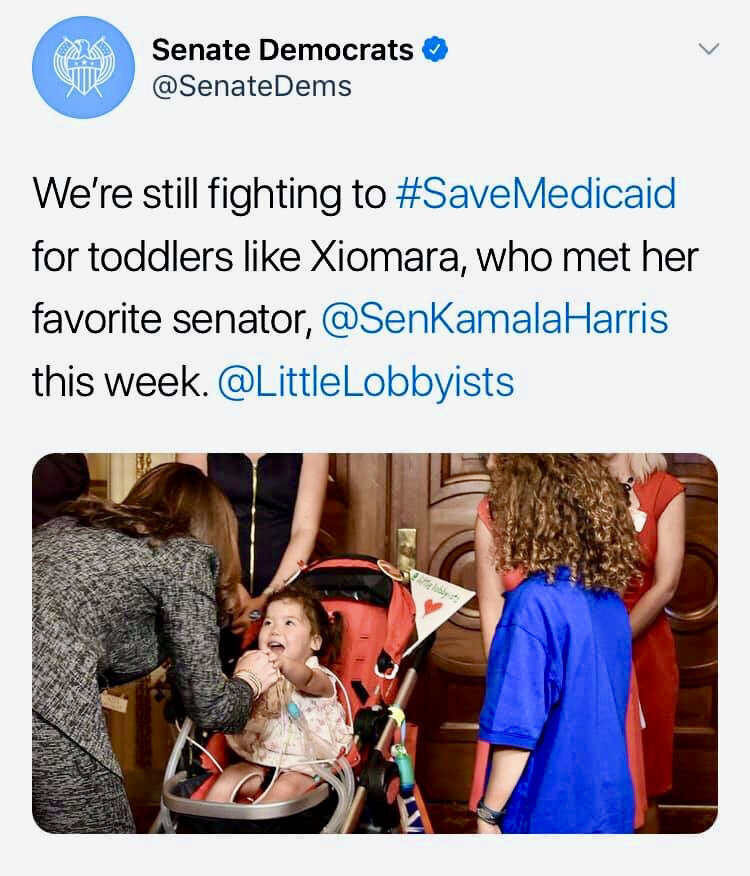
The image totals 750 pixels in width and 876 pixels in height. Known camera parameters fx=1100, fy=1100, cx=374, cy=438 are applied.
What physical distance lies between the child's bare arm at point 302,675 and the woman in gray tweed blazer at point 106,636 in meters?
0.09

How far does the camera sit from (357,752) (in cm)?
187

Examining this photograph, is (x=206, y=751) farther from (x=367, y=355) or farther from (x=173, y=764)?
(x=367, y=355)

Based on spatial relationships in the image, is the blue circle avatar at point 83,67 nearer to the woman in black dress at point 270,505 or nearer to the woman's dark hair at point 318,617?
the woman in black dress at point 270,505

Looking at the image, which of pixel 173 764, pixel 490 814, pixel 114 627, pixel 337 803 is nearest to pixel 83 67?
pixel 114 627

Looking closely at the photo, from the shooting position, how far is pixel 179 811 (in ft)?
5.84

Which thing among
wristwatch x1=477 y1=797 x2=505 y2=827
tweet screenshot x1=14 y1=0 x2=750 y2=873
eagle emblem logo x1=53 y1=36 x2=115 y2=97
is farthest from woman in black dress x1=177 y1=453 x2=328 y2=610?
eagle emblem logo x1=53 y1=36 x2=115 y2=97

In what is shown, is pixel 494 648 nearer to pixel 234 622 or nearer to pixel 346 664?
pixel 346 664

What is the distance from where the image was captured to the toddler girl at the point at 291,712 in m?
1.85

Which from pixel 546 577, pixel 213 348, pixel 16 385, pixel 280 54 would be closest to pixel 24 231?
pixel 16 385

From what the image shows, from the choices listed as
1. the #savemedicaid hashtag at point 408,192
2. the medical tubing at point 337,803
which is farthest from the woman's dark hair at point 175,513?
the #savemedicaid hashtag at point 408,192

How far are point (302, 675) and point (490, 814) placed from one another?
1.29 ft

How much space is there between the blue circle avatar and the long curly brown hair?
2.95 ft

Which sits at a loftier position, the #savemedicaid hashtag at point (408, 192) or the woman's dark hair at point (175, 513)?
the #savemedicaid hashtag at point (408, 192)
